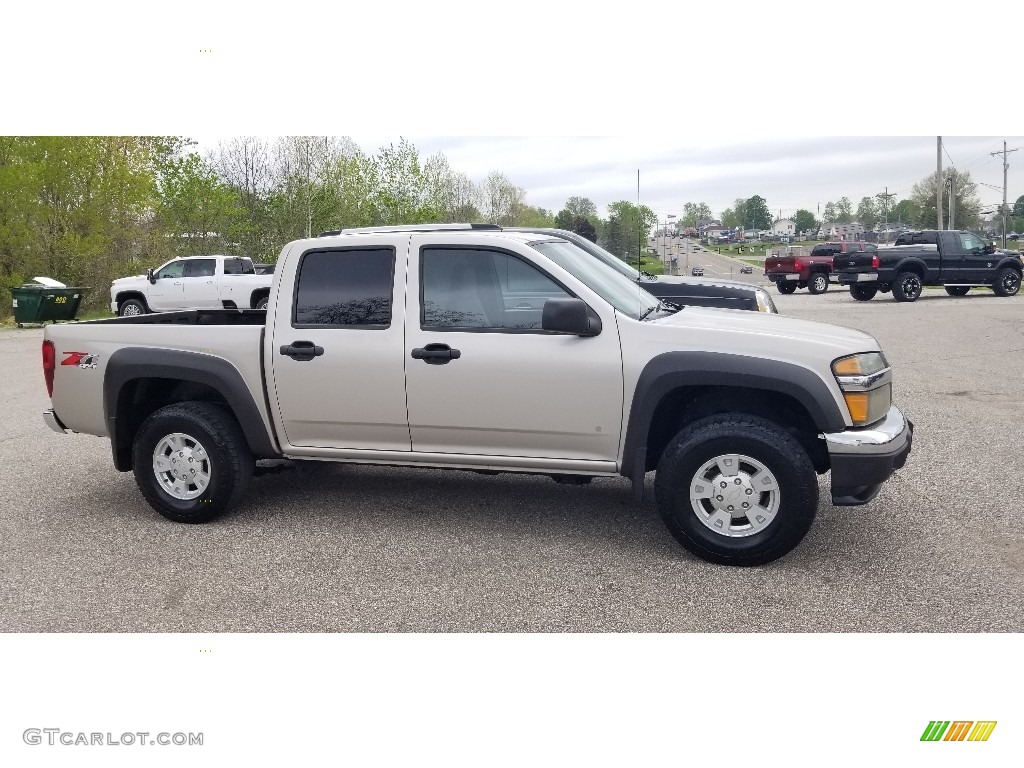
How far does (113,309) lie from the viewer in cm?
2348

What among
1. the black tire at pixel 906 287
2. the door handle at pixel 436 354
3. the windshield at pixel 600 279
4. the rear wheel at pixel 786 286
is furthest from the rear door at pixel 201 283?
the rear wheel at pixel 786 286

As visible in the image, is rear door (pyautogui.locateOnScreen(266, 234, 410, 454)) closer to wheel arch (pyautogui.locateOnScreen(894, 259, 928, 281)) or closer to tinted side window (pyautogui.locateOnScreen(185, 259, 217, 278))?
tinted side window (pyautogui.locateOnScreen(185, 259, 217, 278))

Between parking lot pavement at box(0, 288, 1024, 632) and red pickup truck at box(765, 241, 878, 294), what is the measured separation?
24.3 meters

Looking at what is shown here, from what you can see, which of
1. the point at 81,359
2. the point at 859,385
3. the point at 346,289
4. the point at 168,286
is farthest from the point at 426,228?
the point at 168,286

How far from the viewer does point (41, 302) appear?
973 inches

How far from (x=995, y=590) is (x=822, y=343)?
5.00 feet

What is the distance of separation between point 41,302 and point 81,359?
2090 cm

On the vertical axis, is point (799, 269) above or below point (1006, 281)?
above

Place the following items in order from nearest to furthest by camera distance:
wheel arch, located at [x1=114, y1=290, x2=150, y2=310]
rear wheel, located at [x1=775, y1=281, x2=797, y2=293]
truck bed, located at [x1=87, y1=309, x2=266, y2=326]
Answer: truck bed, located at [x1=87, y1=309, x2=266, y2=326] → wheel arch, located at [x1=114, y1=290, x2=150, y2=310] → rear wheel, located at [x1=775, y1=281, x2=797, y2=293]

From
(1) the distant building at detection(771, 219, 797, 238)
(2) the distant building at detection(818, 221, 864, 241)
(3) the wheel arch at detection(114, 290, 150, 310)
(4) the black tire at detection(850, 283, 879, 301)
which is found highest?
(1) the distant building at detection(771, 219, 797, 238)

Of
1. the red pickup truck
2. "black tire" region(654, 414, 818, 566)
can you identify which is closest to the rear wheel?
the red pickup truck

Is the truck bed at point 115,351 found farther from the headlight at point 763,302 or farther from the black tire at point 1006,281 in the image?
the black tire at point 1006,281

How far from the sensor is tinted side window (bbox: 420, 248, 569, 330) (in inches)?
216

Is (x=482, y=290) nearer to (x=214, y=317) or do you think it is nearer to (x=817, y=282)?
(x=214, y=317)
